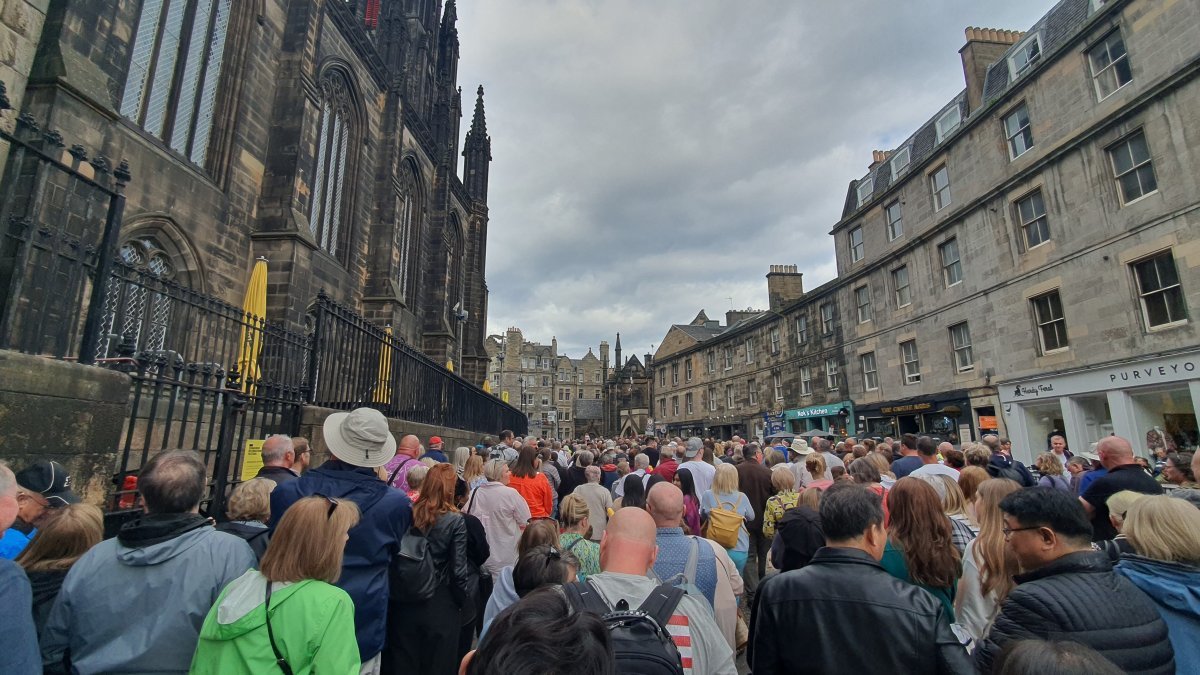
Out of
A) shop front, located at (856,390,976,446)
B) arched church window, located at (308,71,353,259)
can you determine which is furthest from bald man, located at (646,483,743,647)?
arched church window, located at (308,71,353,259)

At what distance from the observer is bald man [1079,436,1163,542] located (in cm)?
418

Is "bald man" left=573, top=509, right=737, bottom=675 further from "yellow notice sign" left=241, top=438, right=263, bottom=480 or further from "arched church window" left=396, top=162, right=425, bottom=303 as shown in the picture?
"arched church window" left=396, top=162, right=425, bottom=303

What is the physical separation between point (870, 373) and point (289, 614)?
23310 millimetres

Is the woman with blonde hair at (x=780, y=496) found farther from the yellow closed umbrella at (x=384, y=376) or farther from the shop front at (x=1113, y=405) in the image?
the shop front at (x=1113, y=405)

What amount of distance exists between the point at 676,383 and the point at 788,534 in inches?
1481

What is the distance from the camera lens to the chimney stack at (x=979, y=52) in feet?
59.9

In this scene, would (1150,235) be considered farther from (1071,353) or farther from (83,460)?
(83,460)

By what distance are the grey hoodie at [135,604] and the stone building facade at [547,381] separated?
7114cm

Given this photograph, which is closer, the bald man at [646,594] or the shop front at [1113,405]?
the bald man at [646,594]

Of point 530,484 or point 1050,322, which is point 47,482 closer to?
point 530,484

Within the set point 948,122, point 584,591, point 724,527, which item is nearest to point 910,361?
point 948,122

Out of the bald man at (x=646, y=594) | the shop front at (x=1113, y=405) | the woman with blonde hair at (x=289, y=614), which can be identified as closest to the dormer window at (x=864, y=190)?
the shop front at (x=1113, y=405)

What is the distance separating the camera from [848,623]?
2.02 metres

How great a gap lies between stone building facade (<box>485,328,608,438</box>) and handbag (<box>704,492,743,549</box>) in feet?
225
